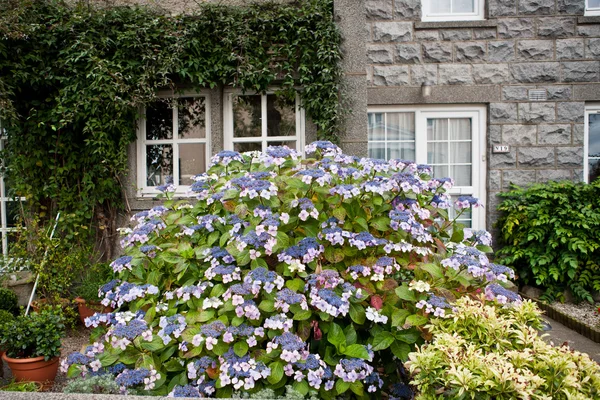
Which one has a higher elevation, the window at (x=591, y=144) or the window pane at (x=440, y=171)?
the window at (x=591, y=144)

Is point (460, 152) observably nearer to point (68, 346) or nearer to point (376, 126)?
point (376, 126)

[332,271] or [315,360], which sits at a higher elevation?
[332,271]

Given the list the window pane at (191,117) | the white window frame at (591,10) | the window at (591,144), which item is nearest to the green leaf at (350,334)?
the window pane at (191,117)

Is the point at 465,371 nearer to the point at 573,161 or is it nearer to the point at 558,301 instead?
the point at 558,301

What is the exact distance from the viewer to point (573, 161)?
19.1 feet

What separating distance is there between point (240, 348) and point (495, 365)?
1074 millimetres

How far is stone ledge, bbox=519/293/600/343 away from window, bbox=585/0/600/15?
375 centimetres

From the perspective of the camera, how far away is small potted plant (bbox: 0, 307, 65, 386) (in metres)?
2.99

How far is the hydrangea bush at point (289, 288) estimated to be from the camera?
6.99 feet

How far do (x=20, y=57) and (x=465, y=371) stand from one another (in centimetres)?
475

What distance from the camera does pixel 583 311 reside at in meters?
4.97

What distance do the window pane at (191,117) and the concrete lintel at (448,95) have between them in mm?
2148

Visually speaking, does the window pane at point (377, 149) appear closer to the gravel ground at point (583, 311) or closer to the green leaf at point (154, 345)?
the gravel ground at point (583, 311)

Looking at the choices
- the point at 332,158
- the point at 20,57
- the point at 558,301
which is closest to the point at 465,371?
the point at 332,158
